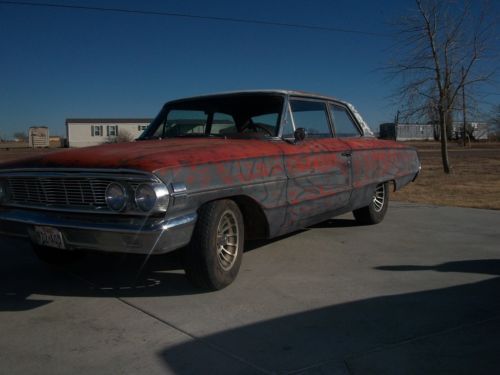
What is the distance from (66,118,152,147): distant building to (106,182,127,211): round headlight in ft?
189

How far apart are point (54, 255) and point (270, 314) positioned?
236 centimetres

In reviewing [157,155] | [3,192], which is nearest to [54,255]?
[3,192]

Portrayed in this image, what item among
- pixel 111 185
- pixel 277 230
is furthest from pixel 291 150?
pixel 111 185

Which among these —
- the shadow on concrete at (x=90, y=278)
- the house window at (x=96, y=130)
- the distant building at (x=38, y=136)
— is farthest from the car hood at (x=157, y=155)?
the distant building at (x=38, y=136)

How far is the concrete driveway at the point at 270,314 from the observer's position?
9.12 ft

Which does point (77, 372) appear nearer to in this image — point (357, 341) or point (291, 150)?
point (357, 341)

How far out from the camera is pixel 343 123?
6062 mm

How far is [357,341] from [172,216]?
1397 mm

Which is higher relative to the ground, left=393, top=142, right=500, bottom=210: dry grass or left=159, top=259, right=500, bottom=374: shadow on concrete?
left=393, top=142, right=500, bottom=210: dry grass

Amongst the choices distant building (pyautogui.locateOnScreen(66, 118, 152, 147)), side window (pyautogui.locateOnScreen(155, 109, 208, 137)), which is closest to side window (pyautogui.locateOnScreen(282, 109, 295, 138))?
side window (pyautogui.locateOnScreen(155, 109, 208, 137))

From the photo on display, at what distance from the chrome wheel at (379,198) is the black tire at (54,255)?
373 cm

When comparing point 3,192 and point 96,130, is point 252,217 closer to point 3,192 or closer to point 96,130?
point 3,192

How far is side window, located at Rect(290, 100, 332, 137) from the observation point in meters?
5.10

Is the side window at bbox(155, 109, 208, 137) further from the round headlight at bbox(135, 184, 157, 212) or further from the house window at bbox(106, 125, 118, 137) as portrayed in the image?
the house window at bbox(106, 125, 118, 137)
